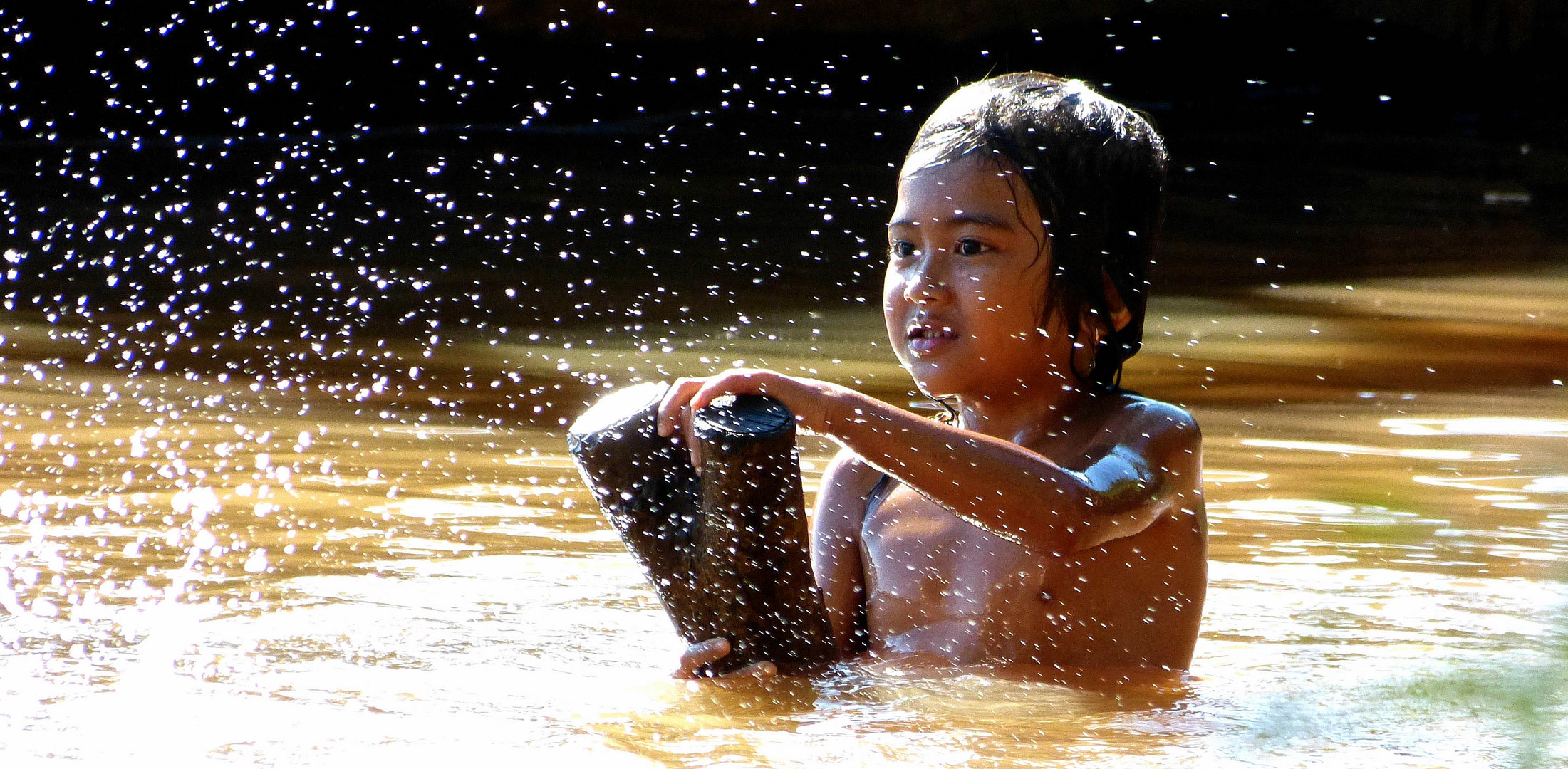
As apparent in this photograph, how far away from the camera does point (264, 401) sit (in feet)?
14.0

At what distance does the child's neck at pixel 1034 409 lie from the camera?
7.70 feet

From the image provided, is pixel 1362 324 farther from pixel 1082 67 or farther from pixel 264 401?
pixel 1082 67

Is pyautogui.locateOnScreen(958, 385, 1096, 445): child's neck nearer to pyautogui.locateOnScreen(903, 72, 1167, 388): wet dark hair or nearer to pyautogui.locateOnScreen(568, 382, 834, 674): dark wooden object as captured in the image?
pyautogui.locateOnScreen(903, 72, 1167, 388): wet dark hair

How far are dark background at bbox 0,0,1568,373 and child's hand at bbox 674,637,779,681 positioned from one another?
8.86ft

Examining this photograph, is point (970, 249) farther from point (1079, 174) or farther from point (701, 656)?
point (701, 656)

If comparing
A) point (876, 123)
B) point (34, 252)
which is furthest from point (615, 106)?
point (34, 252)

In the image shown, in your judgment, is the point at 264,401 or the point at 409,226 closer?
the point at 264,401

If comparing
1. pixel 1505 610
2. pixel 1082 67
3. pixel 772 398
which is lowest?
pixel 1505 610

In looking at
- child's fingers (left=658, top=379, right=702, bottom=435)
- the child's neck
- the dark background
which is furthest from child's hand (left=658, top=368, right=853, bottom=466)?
the dark background

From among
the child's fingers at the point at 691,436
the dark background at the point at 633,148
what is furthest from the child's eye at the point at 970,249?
the dark background at the point at 633,148

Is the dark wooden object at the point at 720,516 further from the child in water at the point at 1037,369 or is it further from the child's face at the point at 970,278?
the child's face at the point at 970,278

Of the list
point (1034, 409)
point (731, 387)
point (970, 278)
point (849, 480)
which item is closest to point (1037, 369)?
point (1034, 409)

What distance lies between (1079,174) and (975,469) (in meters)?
0.49

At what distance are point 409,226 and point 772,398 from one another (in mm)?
6358
